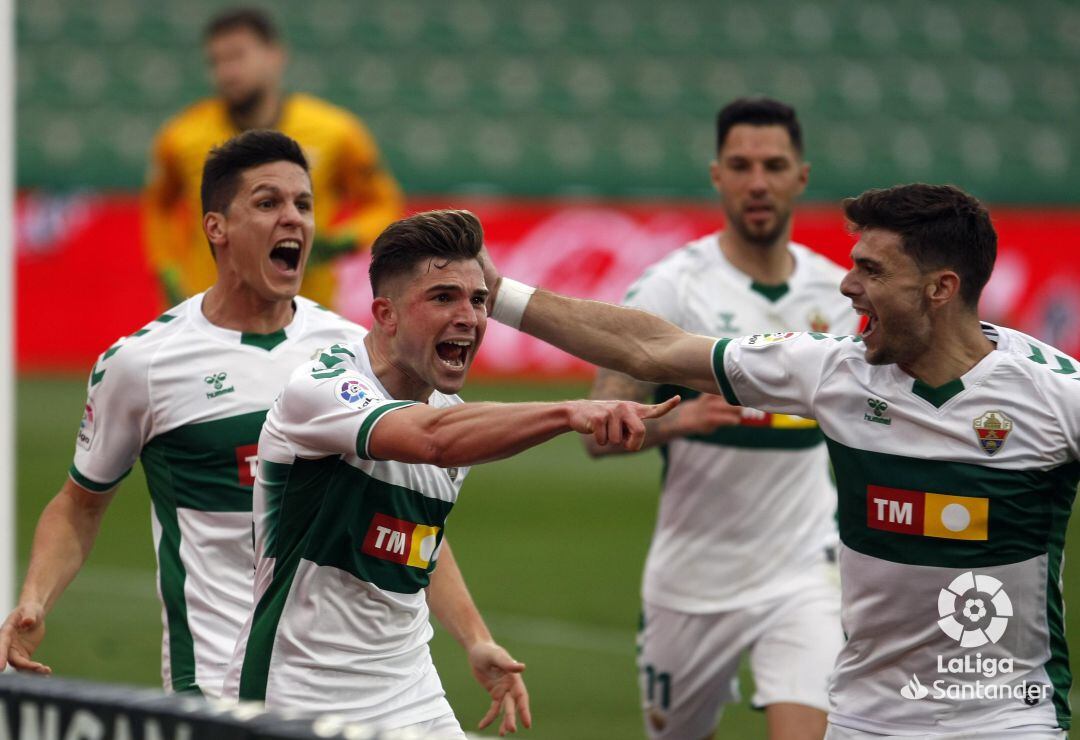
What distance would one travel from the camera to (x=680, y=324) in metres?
6.77

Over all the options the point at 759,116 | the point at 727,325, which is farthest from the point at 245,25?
the point at 727,325

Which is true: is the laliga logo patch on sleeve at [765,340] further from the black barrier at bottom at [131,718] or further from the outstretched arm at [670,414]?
the black barrier at bottom at [131,718]

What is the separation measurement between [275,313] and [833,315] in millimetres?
2414

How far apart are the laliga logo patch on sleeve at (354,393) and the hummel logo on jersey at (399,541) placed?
0.37 meters

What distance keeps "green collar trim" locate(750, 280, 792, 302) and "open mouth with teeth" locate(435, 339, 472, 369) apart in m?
2.52

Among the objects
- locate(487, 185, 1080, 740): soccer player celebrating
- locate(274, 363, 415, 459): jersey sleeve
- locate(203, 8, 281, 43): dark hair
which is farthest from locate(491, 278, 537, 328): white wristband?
locate(203, 8, 281, 43): dark hair

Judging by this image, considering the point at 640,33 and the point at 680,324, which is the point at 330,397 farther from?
the point at 640,33

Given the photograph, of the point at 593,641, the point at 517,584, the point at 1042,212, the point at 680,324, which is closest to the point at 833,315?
the point at 680,324

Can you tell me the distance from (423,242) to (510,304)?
2.20 feet

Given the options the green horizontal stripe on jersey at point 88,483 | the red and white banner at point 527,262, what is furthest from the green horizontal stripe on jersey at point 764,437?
the red and white banner at point 527,262

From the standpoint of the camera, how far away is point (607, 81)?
2553 centimetres

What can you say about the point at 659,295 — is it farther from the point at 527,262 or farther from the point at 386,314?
the point at 527,262

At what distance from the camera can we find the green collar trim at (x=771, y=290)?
271 inches

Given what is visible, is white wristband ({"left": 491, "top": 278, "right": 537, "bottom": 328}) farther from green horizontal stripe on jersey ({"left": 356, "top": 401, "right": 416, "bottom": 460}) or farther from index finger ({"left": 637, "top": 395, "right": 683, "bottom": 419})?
index finger ({"left": 637, "top": 395, "right": 683, "bottom": 419})
